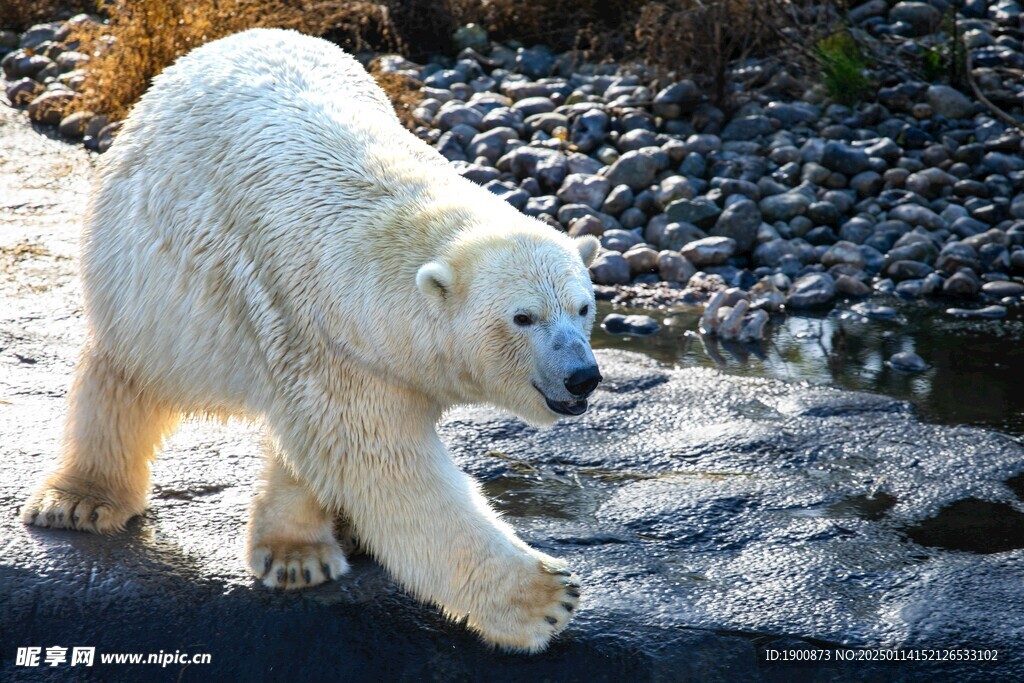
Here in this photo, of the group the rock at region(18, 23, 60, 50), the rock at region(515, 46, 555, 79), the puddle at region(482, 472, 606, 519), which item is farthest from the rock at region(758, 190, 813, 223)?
the rock at region(18, 23, 60, 50)

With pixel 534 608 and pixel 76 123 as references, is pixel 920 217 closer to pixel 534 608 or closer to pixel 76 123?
pixel 534 608

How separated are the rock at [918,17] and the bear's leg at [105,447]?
8.81 metres

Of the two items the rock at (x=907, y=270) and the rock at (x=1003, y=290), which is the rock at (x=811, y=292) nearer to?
the rock at (x=907, y=270)

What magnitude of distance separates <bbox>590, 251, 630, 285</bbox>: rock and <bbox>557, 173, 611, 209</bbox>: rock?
0.86 metres

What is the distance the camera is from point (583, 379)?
3.00m

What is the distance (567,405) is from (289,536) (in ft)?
3.03

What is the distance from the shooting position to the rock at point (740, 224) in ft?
24.9

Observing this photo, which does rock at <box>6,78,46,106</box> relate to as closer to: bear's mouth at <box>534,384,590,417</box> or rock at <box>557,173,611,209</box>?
rock at <box>557,173,611,209</box>

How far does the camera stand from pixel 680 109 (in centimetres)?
909

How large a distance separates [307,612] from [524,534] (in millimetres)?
767

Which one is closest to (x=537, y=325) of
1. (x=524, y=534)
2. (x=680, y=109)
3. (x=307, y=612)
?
(x=524, y=534)

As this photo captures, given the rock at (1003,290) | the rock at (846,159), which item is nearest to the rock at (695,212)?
the rock at (846,159)

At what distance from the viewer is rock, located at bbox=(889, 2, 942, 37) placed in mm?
10289

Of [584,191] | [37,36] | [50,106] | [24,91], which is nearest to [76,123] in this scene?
[50,106]
